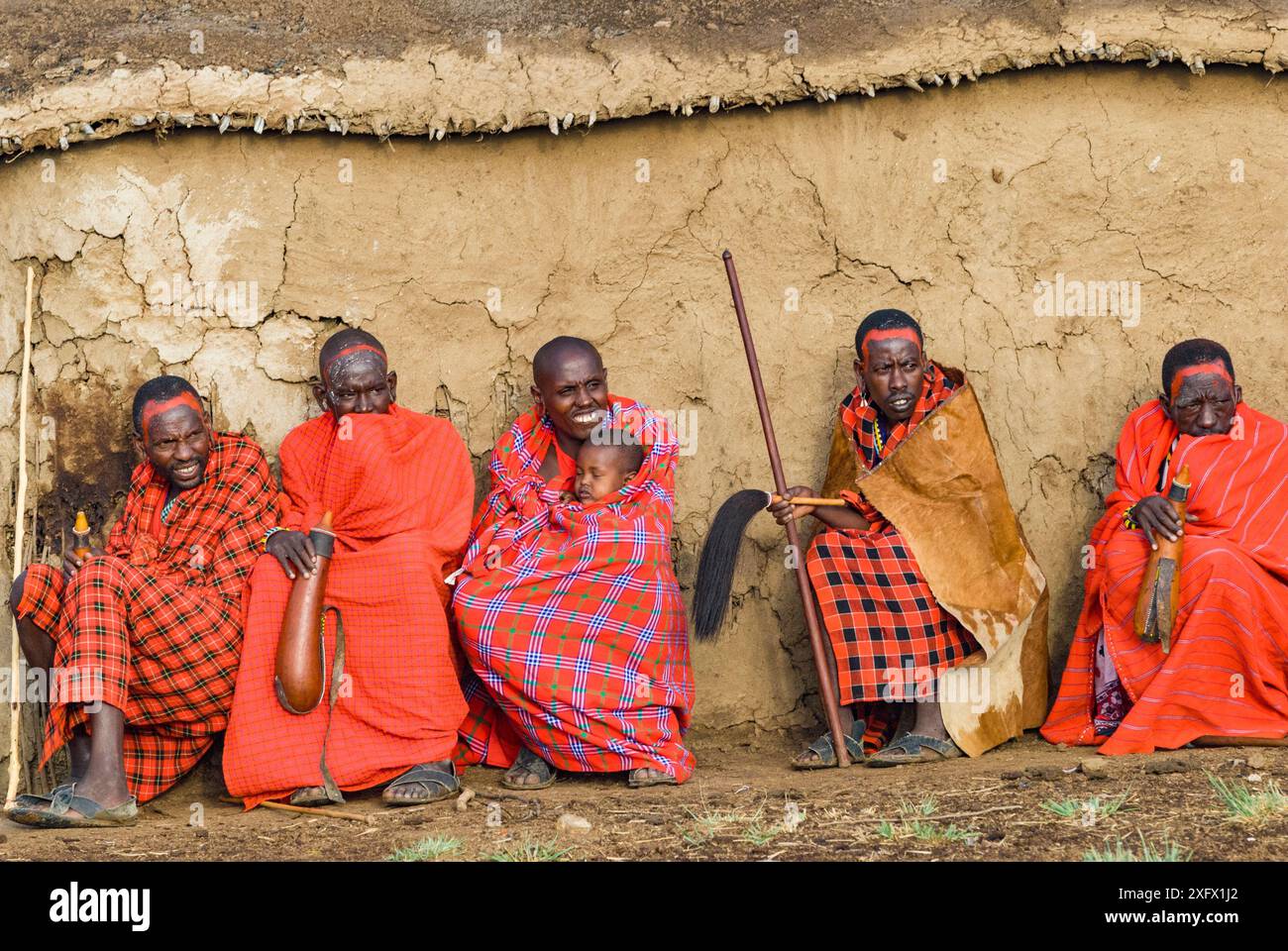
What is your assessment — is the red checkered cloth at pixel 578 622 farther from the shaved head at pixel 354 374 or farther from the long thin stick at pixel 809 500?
the shaved head at pixel 354 374

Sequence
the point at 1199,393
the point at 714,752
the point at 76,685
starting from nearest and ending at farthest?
the point at 76,685 < the point at 1199,393 < the point at 714,752

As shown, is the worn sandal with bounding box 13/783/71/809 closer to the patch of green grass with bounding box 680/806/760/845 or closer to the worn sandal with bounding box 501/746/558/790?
the worn sandal with bounding box 501/746/558/790

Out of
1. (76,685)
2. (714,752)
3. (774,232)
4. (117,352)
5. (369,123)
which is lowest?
(714,752)

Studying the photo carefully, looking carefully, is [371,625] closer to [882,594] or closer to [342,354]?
[342,354]

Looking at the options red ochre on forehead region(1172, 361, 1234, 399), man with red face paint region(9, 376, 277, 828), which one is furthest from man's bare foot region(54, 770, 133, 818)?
red ochre on forehead region(1172, 361, 1234, 399)

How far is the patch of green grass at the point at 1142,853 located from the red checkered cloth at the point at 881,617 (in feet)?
5.01

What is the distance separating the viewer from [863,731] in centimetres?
616

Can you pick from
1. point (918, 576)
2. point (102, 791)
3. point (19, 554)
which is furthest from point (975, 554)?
point (19, 554)

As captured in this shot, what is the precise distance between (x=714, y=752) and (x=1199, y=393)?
236cm

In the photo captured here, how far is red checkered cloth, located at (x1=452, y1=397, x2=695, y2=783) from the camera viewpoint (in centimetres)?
577

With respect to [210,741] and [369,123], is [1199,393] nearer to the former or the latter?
[369,123]

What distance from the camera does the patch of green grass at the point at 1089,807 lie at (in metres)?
4.71

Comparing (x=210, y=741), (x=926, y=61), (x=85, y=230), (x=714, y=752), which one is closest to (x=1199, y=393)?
(x=926, y=61)

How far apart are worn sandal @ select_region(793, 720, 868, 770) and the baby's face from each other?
1234mm
